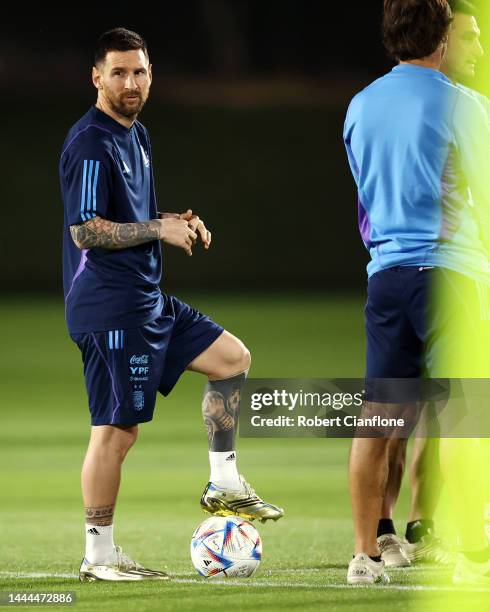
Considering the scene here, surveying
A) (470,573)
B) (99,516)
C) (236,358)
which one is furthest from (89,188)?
(470,573)

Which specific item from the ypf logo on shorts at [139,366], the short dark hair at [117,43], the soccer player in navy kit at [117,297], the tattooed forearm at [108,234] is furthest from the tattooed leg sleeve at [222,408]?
the short dark hair at [117,43]

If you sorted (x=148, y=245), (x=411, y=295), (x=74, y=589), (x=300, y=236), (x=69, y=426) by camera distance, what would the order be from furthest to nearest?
1. (x=300, y=236)
2. (x=69, y=426)
3. (x=148, y=245)
4. (x=74, y=589)
5. (x=411, y=295)

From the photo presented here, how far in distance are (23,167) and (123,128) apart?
88.7 feet

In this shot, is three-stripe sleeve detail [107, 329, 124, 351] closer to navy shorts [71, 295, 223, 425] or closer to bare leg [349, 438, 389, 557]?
navy shorts [71, 295, 223, 425]

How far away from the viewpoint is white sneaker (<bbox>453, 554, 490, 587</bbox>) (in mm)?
5121

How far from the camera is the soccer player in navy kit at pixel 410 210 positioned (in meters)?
5.07

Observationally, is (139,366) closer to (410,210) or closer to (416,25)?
(410,210)

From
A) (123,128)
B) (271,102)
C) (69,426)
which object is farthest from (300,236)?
(123,128)

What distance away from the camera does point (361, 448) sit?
5168mm

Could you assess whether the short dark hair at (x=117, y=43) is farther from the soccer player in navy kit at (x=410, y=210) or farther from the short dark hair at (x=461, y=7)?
the short dark hair at (x=461, y=7)

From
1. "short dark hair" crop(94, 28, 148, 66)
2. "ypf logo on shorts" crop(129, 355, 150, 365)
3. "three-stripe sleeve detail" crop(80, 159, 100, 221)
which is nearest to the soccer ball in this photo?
"ypf logo on shorts" crop(129, 355, 150, 365)

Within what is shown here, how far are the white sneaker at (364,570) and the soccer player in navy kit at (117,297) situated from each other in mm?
607

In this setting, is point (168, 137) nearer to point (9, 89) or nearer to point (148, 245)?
point (9, 89)

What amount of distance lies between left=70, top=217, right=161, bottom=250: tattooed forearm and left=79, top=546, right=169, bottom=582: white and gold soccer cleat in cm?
119
